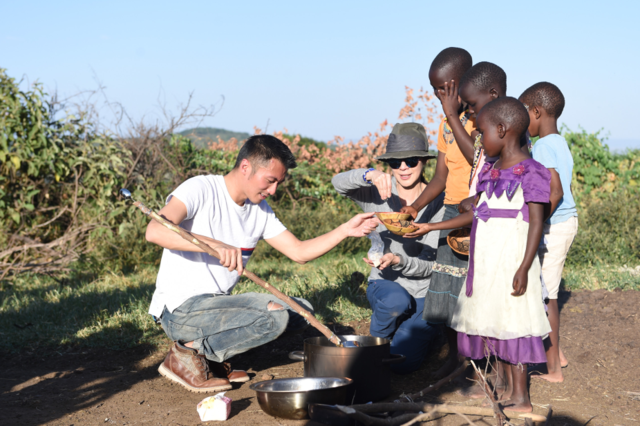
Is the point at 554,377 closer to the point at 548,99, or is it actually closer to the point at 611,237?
the point at 548,99

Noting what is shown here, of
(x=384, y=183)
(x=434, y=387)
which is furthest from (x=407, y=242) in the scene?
(x=434, y=387)

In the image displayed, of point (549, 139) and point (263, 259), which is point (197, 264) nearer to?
point (549, 139)

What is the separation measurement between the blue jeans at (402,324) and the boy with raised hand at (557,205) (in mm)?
756

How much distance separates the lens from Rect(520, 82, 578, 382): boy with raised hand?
318cm

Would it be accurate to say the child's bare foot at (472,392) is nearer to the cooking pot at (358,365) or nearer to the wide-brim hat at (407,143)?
the cooking pot at (358,365)

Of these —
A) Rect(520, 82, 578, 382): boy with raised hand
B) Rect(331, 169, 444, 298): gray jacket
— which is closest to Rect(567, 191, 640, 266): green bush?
Rect(331, 169, 444, 298): gray jacket

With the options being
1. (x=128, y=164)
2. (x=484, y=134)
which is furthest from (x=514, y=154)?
(x=128, y=164)

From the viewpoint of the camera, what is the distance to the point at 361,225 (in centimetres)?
340

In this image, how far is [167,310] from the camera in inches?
134

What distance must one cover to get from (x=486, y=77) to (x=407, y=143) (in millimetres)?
806

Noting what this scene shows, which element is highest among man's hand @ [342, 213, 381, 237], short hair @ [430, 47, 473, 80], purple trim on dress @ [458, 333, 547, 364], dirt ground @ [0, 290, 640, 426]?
short hair @ [430, 47, 473, 80]

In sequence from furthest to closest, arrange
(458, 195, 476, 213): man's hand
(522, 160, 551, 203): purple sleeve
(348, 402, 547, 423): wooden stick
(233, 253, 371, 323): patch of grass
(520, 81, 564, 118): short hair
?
1. (233, 253, 371, 323): patch of grass
2. (520, 81, 564, 118): short hair
3. (458, 195, 476, 213): man's hand
4. (522, 160, 551, 203): purple sleeve
5. (348, 402, 547, 423): wooden stick

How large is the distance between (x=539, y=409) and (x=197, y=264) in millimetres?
2084

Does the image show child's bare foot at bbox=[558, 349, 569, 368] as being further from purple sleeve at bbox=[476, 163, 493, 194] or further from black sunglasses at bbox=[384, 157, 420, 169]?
black sunglasses at bbox=[384, 157, 420, 169]
